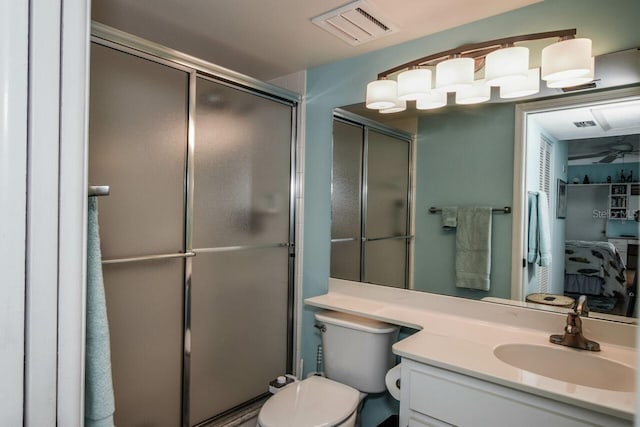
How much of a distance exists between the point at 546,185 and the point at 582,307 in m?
0.49

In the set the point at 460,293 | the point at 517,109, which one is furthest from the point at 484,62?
the point at 460,293

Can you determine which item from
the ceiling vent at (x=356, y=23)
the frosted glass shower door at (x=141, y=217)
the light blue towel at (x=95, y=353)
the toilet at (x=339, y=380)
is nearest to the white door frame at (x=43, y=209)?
the light blue towel at (x=95, y=353)

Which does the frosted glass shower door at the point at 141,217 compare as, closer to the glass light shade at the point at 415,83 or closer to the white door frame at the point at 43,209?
the glass light shade at the point at 415,83

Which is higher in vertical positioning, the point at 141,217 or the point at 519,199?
the point at 519,199

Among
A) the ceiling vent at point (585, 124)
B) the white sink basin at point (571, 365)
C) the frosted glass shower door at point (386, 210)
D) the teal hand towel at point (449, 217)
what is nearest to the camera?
the white sink basin at point (571, 365)

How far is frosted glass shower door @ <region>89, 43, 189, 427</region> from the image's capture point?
1499mm

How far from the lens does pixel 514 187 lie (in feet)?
5.37

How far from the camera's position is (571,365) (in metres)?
1.36

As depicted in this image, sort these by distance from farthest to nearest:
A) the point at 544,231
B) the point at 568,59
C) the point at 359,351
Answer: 1. the point at 359,351
2. the point at 544,231
3. the point at 568,59

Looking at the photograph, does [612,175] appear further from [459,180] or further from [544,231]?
[459,180]

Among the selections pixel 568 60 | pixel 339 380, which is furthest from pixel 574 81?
pixel 339 380

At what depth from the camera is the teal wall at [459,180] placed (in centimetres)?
166

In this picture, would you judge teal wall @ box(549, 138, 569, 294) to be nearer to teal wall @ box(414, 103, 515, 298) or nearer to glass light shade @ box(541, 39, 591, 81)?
teal wall @ box(414, 103, 515, 298)

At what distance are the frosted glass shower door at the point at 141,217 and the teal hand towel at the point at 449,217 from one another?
1234 mm
